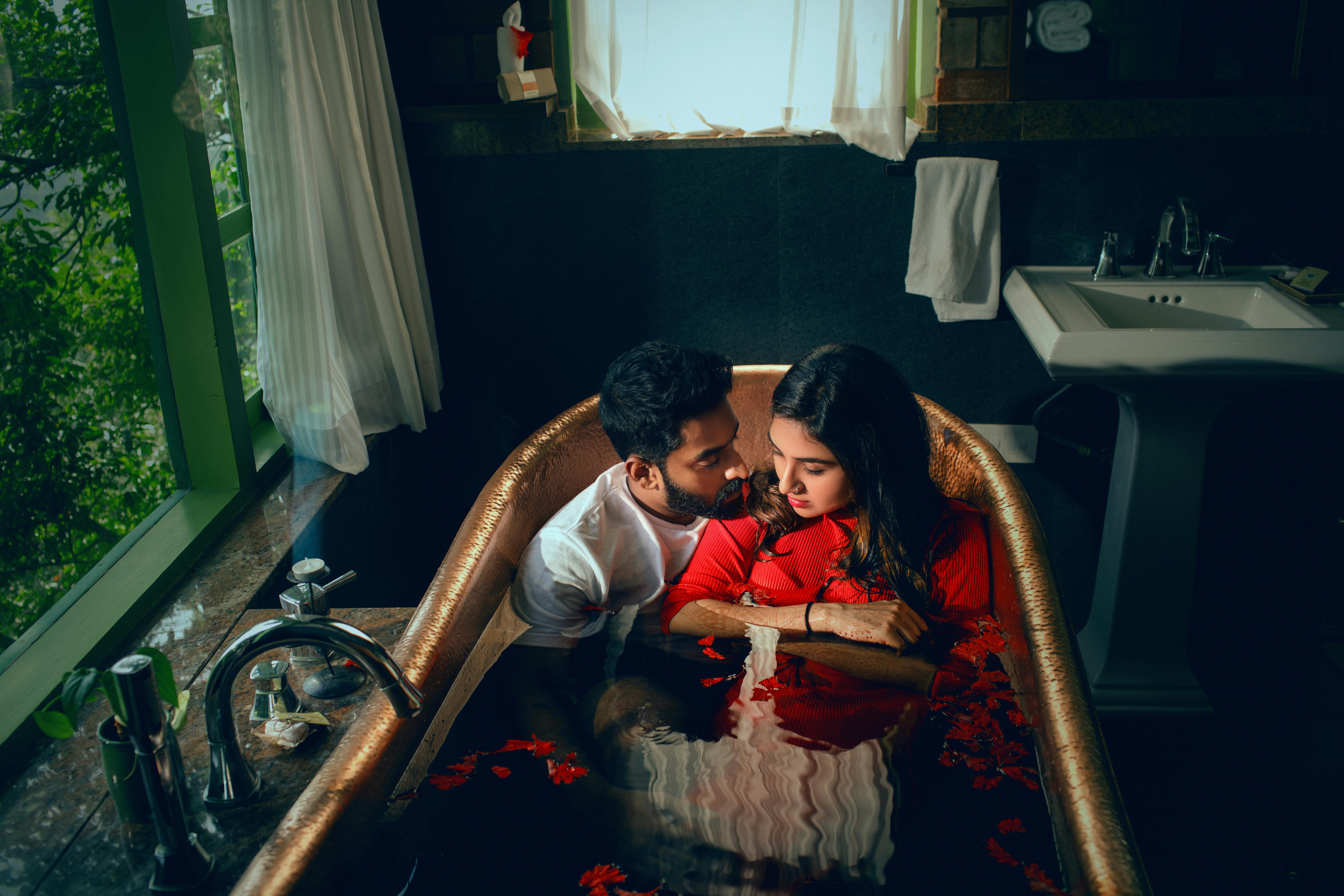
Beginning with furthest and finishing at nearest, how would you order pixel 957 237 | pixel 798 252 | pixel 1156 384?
1. pixel 798 252
2. pixel 957 237
3. pixel 1156 384

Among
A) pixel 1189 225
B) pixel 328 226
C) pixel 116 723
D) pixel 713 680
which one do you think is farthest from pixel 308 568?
pixel 1189 225

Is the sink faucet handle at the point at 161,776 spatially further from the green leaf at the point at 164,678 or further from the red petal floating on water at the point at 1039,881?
the red petal floating on water at the point at 1039,881

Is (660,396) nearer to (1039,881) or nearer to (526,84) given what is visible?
(1039,881)

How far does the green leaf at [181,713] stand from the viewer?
984 millimetres

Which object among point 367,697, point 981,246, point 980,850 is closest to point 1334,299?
point 981,246

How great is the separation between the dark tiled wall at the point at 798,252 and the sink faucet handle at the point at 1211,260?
100 millimetres

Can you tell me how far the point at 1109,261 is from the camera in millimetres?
2199

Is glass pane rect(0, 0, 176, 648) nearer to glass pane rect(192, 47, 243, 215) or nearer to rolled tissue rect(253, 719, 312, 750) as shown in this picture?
glass pane rect(192, 47, 243, 215)

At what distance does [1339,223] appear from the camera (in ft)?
7.20

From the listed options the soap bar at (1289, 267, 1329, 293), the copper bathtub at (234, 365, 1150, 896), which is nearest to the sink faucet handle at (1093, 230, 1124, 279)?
the soap bar at (1289, 267, 1329, 293)

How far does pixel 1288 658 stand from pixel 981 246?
1.22 m

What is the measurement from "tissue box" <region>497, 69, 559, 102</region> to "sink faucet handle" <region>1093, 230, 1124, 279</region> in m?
1.40

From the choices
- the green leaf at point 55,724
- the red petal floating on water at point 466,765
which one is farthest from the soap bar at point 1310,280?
the green leaf at point 55,724

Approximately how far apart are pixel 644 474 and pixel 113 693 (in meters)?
0.93
